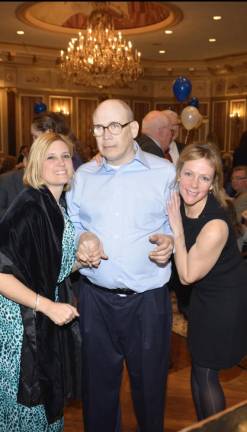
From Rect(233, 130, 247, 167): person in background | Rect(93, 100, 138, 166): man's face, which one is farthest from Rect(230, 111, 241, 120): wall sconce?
Rect(93, 100, 138, 166): man's face

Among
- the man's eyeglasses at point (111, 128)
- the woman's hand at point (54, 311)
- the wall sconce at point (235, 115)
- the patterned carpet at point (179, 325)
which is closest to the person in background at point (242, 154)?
the patterned carpet at point (179, 325)

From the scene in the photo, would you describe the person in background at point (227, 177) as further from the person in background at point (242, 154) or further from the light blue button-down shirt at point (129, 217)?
the light blue button-down shirt at point (129, 217)

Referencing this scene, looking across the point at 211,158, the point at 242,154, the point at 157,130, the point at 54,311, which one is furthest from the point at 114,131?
the point at 242,154

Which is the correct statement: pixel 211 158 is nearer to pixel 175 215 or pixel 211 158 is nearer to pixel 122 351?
pixel 175 215

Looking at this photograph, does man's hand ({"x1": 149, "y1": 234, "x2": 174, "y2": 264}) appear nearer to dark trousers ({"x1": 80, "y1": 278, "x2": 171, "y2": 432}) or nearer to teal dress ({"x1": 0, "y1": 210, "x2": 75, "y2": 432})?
dark trousers ({"x1": 80, "y1": 278, "x2": 171, "y2": 432})

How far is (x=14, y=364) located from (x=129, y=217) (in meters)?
0.73

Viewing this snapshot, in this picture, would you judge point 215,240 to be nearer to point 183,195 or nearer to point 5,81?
point 183,195

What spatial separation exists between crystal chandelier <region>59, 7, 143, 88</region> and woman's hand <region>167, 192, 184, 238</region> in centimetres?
596

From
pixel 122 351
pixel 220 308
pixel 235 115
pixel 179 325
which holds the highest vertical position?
pixel 235 115

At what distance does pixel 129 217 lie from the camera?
1.74 meters

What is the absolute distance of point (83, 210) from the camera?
1.81 meters

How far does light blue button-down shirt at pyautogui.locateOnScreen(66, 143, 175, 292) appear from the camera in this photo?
1.74 m

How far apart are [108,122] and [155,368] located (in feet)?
3.39

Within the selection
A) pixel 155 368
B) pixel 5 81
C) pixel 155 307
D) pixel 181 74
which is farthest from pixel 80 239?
pixel 181 74
